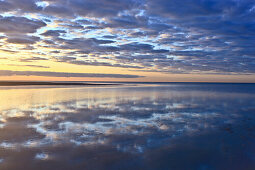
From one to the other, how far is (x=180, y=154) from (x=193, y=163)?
847 mm

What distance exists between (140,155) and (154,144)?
1502 millimetres

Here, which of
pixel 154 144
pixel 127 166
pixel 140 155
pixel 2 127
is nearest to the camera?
pixel 127 166

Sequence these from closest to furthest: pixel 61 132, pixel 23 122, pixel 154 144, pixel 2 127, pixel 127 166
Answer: pixel 127 166 < pixel 154 144 < pixel 61 132 < pixel 2 127 < pixel 23 122

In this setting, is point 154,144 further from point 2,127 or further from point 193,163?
point 2,127

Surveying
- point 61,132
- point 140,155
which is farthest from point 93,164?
point 61,132

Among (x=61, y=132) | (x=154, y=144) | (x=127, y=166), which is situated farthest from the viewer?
(x=61, y=132)

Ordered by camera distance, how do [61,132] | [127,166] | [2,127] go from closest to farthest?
[127,166] < [61,132] < [2,127]

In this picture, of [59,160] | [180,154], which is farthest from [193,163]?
[59,160]

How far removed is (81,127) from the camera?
12.2 meters

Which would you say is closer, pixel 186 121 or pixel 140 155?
pixel 140 155

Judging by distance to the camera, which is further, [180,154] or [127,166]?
[180,154]

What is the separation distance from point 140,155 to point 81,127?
17.5 feet

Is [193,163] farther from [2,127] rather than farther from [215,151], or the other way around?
[2,127]

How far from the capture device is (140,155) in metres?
7.95
